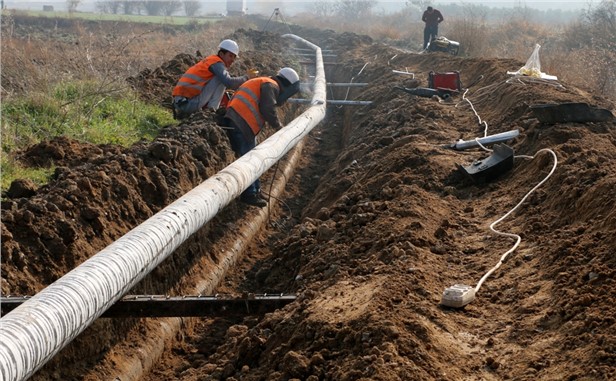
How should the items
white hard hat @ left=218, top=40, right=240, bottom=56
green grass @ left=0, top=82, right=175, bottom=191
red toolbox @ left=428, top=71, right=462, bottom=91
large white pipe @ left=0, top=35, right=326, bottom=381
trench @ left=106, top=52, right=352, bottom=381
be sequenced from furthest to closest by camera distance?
red toolbox @ left=428, top=71, right=462, bottom=91
white hard hat @ left=218, top=40, right=240, bottom=56
green grass @ left=0, top=82, right=175, bottom=191
trench @ left=106, top=52, right=352, bottom=381
large white pipe @ left=0, top=35, right=326, bottom=381

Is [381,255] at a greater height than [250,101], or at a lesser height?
lesser

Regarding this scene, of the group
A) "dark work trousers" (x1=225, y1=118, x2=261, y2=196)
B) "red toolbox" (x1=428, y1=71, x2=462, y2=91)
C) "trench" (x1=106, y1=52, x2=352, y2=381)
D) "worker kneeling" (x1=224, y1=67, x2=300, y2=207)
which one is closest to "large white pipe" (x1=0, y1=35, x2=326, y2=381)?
"trench" (x1=106, y1=52, x2=352, y2=381)

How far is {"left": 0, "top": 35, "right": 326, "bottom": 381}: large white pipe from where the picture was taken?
423 centimetres

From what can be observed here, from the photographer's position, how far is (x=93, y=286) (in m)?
5.00

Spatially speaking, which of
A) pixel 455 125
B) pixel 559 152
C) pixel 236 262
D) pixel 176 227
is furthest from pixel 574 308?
pixel 455 125

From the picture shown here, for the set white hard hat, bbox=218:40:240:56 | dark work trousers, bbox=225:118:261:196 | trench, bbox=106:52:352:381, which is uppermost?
white hard hat, bbox=218:40:240:56

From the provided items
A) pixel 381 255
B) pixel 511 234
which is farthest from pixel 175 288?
pixel 511 234

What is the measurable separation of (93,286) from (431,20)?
23.4m

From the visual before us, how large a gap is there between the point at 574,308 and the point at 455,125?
7529mm

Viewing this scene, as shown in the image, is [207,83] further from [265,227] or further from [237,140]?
[265,227]

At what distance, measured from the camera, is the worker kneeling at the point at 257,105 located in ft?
35.4

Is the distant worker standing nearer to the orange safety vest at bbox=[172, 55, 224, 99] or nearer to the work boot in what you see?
the orange safety vest at bbox=[172, 55, 224, 99]

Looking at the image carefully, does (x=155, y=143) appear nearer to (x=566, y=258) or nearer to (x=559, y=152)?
(x=559, y=152)

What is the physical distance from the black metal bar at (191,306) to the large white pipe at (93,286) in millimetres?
249
